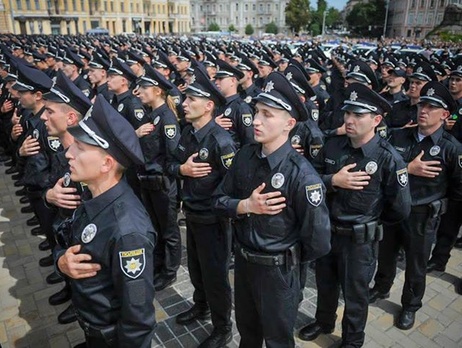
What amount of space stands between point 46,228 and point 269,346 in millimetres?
3552

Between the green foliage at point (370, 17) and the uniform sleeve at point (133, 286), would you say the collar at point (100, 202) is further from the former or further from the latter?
the green foliage at point (370, 17)

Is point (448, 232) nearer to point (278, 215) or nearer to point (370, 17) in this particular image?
point (278, 215)

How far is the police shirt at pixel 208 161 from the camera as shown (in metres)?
3.97

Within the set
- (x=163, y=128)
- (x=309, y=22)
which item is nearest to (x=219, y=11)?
(x=309, y=22)

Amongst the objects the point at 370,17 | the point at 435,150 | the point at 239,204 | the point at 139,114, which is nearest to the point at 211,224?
the point at 239,204

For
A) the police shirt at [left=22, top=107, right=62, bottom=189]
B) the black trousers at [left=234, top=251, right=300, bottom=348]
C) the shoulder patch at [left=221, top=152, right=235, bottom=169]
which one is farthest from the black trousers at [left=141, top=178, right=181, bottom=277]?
the black trousers at [left=234, top=251, right=300, bottom=348]

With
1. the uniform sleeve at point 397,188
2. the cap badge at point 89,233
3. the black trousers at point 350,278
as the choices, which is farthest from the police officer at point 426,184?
the cap badge at point 89,233

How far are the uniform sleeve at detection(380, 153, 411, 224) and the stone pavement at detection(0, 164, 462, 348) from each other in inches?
61.3

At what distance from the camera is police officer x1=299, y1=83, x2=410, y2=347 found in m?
3.58

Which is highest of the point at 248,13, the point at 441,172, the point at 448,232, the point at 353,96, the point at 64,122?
the point at 248,13

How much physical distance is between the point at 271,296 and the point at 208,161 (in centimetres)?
164

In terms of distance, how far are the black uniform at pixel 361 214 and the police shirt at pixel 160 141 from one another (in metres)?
2.25

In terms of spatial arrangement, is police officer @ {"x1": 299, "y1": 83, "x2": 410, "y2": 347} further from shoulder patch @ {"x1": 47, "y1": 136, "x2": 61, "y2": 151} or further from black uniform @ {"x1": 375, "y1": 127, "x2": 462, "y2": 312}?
shoulder patch @ {"x1": 47, "y1": 136, "x2": 61, "y2": 151}

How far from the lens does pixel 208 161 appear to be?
403 centimetres
